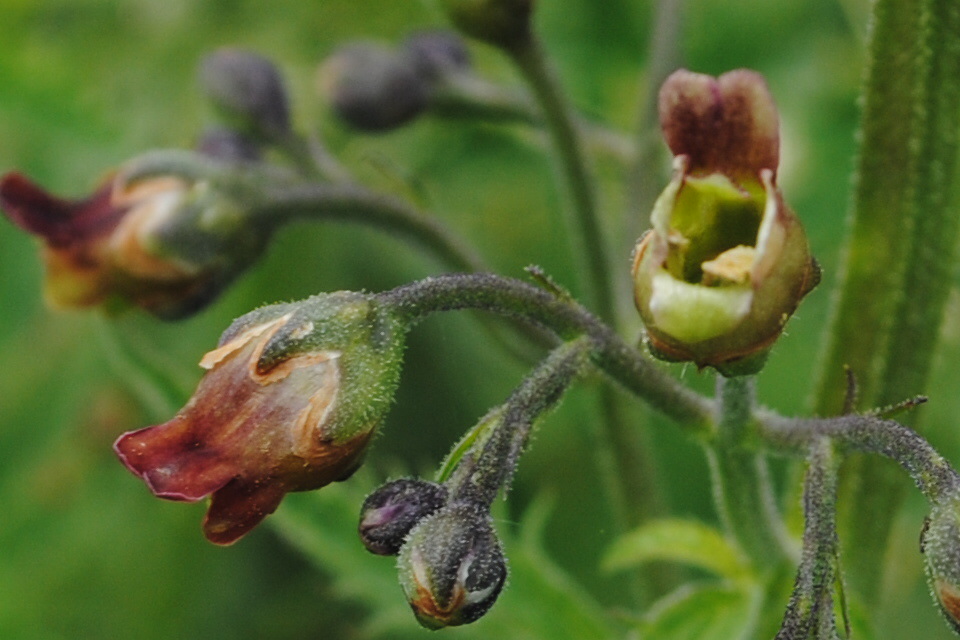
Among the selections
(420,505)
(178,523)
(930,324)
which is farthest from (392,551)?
(178,523)

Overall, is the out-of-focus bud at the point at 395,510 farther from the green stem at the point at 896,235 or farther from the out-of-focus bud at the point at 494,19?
the out-of-focus bud at the point at 494,19

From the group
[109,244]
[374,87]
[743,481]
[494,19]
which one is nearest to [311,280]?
[374,87]

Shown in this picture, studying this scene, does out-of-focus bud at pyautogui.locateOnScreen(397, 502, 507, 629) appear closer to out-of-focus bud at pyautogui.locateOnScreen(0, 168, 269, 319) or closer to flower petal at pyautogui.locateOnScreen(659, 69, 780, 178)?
flower petal at pyautogui.locateOnScreen(659, 69, 780, 178)

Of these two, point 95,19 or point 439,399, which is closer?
point 439,399

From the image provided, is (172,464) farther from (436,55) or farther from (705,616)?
(436,55)

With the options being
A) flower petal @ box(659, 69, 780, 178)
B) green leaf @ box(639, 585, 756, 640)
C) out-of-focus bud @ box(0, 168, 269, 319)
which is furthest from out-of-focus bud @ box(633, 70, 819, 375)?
out-of-focus bud @ box(0, 168, 269, 319)

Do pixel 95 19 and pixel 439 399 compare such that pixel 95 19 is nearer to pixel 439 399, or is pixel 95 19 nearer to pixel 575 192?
pixel 439 399
